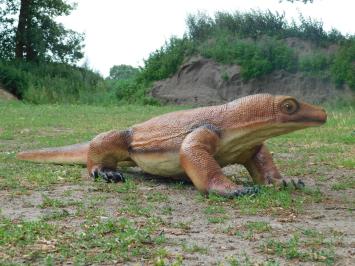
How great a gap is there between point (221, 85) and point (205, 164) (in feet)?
68.1

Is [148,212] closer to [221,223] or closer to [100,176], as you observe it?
[221,223]

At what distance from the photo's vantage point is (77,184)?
6.86 metres

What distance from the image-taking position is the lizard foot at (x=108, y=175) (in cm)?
697

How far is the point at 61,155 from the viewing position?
8.42 meters

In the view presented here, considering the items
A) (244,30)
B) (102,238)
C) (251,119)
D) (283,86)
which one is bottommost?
(102,238)

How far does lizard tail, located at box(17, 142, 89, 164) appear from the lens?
26.9ft

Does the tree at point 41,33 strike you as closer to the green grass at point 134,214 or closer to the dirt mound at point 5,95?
the dirt mound at point 5,95

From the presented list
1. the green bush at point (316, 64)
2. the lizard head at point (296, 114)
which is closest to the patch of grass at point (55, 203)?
the lizard head at point (296, 114)

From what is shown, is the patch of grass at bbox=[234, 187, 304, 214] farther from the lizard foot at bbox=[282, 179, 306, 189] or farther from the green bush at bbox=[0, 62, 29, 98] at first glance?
the green bush at bbox=[0, 62, 29, 98]

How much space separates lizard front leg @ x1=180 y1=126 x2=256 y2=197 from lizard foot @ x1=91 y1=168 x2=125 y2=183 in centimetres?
92

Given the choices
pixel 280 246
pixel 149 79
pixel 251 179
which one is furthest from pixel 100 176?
pixel 149 79

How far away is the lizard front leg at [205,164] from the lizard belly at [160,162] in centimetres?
→ 29

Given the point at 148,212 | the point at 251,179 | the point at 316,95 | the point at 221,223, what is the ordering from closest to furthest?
the point at 221,223, the point at 148,212, the point at 251,179, the point at 316,95

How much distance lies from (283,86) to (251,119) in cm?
2030
